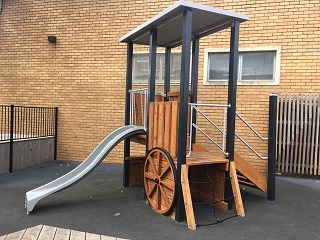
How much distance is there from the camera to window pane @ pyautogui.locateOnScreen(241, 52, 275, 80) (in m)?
6.55

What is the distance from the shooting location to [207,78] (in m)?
6.89

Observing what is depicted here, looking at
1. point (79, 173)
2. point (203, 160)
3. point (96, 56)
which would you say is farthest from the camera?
point (96, 56)

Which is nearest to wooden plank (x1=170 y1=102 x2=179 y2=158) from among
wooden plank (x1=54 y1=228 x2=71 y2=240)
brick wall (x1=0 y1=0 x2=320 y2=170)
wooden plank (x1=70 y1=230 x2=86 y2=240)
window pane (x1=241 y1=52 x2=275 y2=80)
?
wooden plank (x1=70 y1=230 x2=86 y2=240)

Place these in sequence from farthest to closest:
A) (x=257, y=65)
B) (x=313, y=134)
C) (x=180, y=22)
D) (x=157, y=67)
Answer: (x=157, y=67) → (x=257, y=65) → (x=313, y=134) → (x=180, y=22)

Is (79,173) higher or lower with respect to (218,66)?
lower

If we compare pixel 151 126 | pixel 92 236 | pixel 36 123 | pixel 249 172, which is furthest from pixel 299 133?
pixel 36 123

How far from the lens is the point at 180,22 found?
13.9 feet

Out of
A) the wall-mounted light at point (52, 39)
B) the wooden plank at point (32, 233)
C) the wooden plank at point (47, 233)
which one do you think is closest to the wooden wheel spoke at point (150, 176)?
the wooden plank at point (47, 233)

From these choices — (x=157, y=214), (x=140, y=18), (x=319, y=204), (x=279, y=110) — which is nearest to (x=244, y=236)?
(x=157, y=214)

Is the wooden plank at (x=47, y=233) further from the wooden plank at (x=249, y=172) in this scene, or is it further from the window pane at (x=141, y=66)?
the window pane at (x=141, y=66)

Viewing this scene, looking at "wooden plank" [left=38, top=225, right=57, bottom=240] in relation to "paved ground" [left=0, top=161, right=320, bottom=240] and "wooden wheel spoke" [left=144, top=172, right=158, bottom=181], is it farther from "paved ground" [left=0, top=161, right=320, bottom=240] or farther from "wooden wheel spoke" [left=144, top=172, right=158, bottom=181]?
"wooden wheel spoke" [left=144, top=172, right=158, bottom=181]

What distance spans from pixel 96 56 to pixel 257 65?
4246 mm

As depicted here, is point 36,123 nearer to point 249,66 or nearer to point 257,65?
point 249,66

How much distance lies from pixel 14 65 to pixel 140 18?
13.3ft
